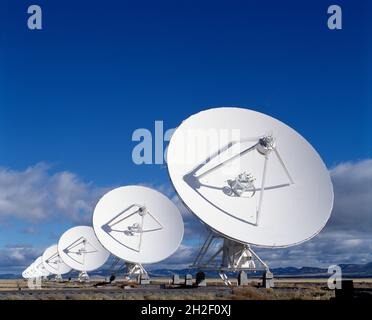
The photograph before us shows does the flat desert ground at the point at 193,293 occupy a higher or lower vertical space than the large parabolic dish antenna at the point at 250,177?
lower

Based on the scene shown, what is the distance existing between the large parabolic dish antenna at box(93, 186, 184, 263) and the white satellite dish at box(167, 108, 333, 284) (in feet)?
49.2

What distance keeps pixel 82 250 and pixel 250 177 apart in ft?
160

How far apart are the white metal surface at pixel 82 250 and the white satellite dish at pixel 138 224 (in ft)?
85.8

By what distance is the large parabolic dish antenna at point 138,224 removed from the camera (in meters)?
52.7

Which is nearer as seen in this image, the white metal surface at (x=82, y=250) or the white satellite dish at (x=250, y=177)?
the white satellite dish at (x=250, y=177)

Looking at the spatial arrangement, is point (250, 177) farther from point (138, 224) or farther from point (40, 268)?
point (40, 268)

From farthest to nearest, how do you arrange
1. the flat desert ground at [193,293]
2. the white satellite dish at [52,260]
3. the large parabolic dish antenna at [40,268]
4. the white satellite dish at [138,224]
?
the large parabolic dish antenna at [40,268] < the white satellite dish at [52,260] < the white satellite dish at [138,224] < the flat desert ground at [193,293]

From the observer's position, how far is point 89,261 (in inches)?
3130

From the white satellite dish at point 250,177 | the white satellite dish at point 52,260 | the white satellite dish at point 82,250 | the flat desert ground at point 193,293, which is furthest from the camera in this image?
the white satellite dish at point 52,260

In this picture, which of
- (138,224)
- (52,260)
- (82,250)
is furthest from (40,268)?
(138,224)

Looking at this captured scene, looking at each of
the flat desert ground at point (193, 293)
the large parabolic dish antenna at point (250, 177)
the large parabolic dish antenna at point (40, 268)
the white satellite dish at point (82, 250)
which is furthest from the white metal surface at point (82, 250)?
the large parabolic dish antenna at point (250, 177)

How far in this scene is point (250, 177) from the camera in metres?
36.2

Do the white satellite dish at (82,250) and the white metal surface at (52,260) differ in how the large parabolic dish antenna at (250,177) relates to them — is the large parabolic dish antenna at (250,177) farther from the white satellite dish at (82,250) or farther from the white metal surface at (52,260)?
the white metal surface at (52,260)
